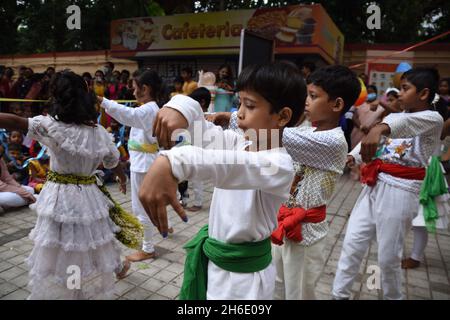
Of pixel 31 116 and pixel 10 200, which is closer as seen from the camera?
pixel 10 200

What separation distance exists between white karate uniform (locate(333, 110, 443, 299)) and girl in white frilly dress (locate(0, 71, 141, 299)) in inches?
76.0

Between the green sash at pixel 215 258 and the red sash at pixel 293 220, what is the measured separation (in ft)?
1.38

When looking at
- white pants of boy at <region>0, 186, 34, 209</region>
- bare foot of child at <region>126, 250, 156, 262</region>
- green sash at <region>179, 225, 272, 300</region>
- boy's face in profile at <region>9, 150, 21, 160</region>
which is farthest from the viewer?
boy's face in profile at <region>9, 150, 21, 160</region>

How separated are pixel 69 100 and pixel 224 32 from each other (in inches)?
357

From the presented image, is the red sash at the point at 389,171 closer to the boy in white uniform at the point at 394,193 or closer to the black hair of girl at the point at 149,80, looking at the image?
the boy in white uniform at the point at 394,193

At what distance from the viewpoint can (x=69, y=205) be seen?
233 cm

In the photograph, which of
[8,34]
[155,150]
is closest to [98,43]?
[8,34]

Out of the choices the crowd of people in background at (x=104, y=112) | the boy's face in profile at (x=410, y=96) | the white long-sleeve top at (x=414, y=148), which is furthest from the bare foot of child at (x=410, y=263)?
the boy's face in profile at (x=410, y=96)

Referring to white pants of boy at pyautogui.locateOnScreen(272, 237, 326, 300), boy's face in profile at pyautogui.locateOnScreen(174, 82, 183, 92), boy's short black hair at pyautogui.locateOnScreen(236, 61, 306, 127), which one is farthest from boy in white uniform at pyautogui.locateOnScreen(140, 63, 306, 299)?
boy's face in profile at pyautogui.locateOnScreen(174, 82, 183, 92)

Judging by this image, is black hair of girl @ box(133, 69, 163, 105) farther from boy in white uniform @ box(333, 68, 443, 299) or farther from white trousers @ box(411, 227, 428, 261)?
white trousers @ box(411, 227, 428, 261)

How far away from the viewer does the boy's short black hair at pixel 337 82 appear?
6.55ft

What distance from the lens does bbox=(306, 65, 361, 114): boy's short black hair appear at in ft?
6.55

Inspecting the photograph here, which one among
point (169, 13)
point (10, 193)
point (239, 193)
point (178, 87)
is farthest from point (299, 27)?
point (239, 193)

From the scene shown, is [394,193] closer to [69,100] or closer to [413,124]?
[413,124]
